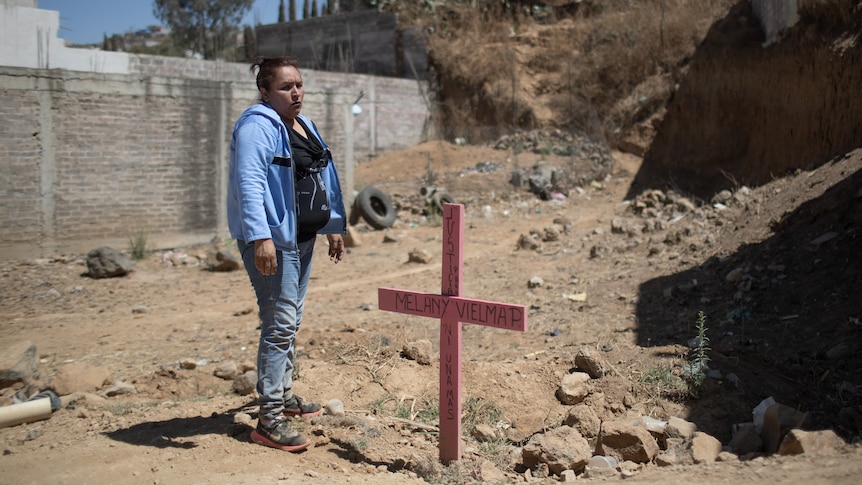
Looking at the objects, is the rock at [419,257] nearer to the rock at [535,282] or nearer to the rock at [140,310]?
the rock at [535,282]

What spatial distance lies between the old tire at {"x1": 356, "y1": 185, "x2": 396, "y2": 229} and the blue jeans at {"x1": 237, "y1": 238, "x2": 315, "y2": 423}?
29.2 feet

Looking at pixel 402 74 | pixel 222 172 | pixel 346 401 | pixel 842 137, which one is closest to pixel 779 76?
pixel 842 137

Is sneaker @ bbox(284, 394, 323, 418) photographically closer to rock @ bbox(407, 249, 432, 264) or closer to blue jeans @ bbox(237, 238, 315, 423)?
blue jeans @ bbox(237, 238, 315, 423)

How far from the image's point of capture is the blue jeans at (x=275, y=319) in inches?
137

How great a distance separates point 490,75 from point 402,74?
3077 mm

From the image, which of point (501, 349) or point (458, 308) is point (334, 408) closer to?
point (458, 308)

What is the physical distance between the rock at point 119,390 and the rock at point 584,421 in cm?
295

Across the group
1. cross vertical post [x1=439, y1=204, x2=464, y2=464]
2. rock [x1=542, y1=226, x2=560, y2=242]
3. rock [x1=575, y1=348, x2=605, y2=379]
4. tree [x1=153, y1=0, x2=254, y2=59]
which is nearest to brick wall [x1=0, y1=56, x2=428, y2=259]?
rock [x1=542, y1=226, x2=560, y2=242]

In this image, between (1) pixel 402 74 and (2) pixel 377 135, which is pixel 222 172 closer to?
(2) pixel 377 135

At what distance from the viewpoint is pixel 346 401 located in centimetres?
436

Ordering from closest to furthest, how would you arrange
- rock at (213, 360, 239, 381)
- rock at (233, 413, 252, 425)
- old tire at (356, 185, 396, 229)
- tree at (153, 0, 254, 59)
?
rock at (233, 413, 252, 425), rock at (213, 360, 239, 381), old tire at (356, 185, 396, 229), tree at (153, 0, 254, 59)

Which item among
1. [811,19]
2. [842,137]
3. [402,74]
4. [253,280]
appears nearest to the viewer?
[253,280]

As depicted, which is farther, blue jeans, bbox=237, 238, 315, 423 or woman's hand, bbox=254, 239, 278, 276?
blue jeans, bbox=237, 238, 315, 423

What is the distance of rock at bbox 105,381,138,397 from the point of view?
4.90m
